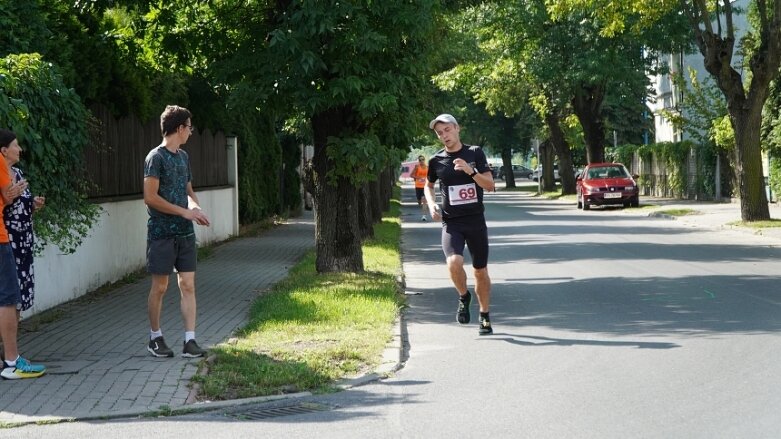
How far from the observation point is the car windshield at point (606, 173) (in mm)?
41062

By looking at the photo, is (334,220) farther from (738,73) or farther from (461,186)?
(738,73)

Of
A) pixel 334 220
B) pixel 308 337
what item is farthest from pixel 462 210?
pixel 334 220

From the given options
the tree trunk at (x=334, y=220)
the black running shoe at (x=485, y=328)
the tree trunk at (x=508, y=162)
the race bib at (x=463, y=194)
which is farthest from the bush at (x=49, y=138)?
the tree trunk at (x=508, y=162)

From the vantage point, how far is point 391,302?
12.8m

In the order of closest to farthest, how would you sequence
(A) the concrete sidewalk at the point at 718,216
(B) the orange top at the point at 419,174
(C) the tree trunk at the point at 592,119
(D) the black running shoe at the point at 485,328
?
(D) the black running shoe at the point at 485,328, (A) the concrete sidewalk at the point at 718,216, (B) the orange top at the point at 419,174, (C) the tree trunk at the point at 592,119

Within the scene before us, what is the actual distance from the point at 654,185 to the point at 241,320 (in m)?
41.2

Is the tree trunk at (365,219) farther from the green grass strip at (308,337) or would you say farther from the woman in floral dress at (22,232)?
the woman in floral dress at (22,232)

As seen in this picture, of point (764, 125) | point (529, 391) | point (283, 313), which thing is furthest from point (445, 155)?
point (764, 125)

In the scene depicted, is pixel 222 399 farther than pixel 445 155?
No

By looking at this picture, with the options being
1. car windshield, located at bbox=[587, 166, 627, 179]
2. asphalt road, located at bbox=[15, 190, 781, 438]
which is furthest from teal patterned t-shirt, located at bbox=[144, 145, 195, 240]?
car windshield, located at bbox=[587, 166, 627, 179]

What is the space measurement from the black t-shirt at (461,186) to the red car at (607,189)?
29.5 meters

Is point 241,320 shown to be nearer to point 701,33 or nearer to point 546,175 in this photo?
point 701,33

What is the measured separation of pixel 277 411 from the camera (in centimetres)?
755

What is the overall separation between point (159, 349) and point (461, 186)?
119 inches
